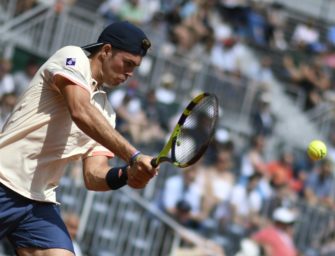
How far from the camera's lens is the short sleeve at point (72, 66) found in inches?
241

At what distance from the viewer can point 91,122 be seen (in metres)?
5.99

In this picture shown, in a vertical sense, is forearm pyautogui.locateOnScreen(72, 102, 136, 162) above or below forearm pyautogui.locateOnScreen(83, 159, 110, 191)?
above

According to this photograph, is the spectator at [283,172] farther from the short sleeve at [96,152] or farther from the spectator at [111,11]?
the short sleeve at [96,152]

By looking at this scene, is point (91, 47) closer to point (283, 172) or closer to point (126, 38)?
point (126, 38)

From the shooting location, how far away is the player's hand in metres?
5.74

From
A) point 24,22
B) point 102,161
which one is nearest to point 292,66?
point 24,22

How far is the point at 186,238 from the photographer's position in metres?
11.5

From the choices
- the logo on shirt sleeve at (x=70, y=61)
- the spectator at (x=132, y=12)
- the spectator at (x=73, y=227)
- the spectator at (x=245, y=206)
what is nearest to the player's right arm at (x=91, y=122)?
the logo on shirt sleeve at (x=70, y=61)

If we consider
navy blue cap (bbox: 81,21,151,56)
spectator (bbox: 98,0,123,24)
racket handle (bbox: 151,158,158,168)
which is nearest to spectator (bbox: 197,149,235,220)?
spectator (bbox: 98,0,123,24)

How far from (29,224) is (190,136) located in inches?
47.3

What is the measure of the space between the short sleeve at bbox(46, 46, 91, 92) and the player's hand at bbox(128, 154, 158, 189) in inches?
24.7

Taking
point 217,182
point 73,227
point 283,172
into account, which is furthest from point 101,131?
point 283,172

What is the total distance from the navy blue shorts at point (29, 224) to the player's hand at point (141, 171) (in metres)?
0.76

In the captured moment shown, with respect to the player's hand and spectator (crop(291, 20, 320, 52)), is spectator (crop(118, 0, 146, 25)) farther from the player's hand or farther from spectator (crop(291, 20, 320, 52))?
the player's hand
